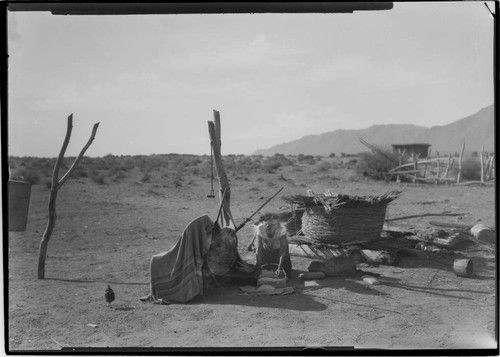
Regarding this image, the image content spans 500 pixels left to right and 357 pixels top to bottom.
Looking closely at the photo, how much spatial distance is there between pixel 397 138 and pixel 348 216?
9030 cm

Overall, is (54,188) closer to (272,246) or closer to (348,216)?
(272,246)

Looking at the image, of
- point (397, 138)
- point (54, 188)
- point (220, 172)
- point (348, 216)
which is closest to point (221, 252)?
point (220, 172)

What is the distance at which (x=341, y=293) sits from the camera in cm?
642

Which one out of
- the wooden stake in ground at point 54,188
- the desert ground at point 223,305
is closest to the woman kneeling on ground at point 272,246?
the desert ground at point 223,305

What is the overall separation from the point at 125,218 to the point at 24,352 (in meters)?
7.72

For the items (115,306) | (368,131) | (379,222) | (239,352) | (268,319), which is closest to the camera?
(239,352)

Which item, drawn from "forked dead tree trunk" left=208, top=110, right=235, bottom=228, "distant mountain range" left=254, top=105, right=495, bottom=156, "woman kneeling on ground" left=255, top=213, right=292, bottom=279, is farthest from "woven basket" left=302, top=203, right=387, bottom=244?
"distant mountain range" left=254, top=105, right=495, bottom=156

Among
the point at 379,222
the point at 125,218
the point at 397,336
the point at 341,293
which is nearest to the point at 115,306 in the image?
the point at 341,293

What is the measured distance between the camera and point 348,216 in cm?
795

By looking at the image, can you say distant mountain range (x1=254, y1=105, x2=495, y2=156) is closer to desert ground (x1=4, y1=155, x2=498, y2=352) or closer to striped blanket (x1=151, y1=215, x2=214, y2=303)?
desert ground (x1=4, y1=155, x2=498, y2=352)

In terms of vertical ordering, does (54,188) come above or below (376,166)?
below

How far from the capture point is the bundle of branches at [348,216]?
789 centimetres

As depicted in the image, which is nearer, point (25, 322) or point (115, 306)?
point (25, 322)

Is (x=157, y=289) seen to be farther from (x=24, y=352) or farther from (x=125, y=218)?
(x=125, y=218)
